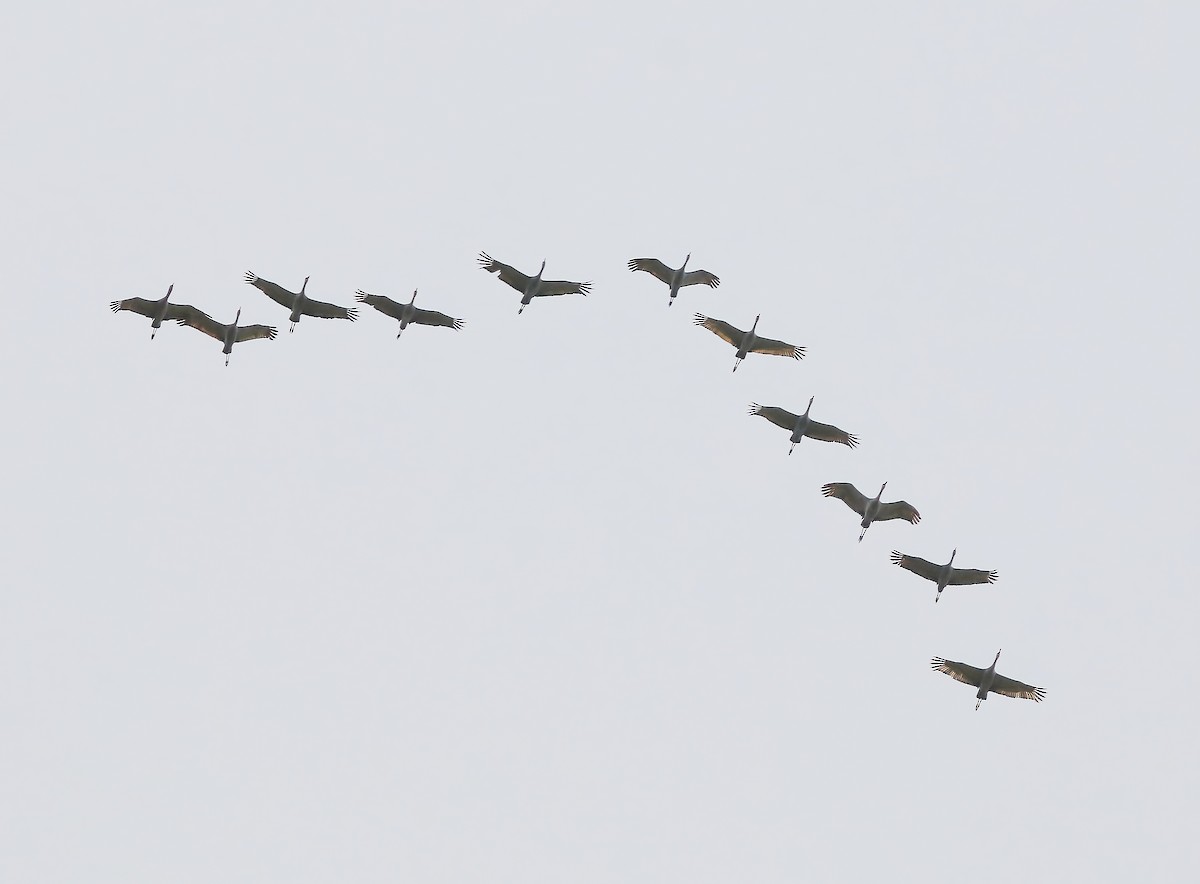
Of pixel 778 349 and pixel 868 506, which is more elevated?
pixel 778 349

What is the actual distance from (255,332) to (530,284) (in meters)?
13.8

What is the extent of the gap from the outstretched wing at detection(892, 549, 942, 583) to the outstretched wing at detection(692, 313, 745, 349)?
1247 centimetres

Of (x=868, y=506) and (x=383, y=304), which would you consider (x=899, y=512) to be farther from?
(x=383, y=304)

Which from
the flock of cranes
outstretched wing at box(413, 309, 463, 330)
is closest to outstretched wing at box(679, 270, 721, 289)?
the flock of cranes

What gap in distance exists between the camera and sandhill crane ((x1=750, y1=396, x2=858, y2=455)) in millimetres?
85375

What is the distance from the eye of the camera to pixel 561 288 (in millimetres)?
87000

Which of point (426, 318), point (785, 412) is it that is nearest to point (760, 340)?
point (785, 412)

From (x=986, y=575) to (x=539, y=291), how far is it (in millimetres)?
24564

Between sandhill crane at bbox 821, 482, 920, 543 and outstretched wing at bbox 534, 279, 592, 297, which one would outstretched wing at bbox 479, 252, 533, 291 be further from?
sandhill crane at bbox 821, 482, 920, 543

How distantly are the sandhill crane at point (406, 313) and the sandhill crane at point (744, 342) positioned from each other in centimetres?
1207

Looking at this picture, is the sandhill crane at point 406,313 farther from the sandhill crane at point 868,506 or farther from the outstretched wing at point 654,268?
the sandhill crane at point 868,506

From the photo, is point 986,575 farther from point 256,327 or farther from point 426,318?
point 256,327

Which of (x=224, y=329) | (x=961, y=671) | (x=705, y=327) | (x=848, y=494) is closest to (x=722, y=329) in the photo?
(x=705, y=327)

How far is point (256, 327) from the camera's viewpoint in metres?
88.8
